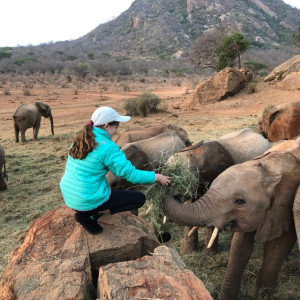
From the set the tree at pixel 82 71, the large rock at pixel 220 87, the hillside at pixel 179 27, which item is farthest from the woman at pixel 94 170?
the hillside at pixel 179 27

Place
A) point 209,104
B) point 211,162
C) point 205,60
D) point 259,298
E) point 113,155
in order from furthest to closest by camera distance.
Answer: point 205,60 < point 209,104 < point 211,162 < point 259,298 < point 113,155

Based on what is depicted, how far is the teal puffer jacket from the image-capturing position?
2809mm

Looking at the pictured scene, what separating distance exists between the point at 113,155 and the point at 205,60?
101 ft

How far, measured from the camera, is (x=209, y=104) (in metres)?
17.0

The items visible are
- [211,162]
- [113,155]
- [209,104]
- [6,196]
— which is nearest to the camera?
[113,155]

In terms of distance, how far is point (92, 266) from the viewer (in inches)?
112

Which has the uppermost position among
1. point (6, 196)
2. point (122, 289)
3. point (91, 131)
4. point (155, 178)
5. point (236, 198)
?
point (91, 131)

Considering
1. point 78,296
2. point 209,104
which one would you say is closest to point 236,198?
point 78,296

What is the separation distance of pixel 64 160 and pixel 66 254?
617cm

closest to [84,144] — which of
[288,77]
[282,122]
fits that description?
[282,122]

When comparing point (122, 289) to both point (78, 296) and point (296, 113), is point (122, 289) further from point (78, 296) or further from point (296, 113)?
point (296, 113)

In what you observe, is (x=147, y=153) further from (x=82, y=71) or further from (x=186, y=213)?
(x=82, y=71)

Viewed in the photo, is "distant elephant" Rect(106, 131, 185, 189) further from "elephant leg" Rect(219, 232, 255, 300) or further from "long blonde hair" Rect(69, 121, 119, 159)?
"long blonde hair" Rect(69, 121, 119, 159)

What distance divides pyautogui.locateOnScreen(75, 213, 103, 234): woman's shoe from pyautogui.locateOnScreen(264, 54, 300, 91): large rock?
15.3m
